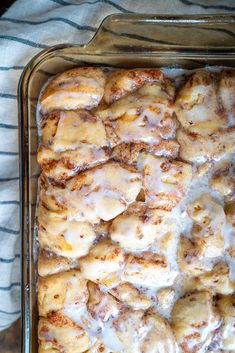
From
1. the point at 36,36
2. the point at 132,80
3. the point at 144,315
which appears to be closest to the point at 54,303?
the point at 144,315

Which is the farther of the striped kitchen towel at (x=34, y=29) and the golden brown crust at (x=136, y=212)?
the striped kitchen towel at (x=34, y=29)

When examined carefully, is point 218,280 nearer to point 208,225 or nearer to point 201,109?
point 208,225

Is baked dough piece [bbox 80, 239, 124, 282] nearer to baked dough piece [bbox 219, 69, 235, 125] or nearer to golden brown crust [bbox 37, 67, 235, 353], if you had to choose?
golden brown crust [bbox 37, 67, 235, 353]

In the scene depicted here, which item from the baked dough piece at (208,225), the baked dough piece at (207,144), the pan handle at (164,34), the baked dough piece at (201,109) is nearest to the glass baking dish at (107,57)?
the pan handle at (164,34)

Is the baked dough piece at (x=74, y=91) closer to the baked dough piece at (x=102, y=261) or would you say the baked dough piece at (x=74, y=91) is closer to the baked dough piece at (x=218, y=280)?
the baked dough piece at (x=102, y=261)

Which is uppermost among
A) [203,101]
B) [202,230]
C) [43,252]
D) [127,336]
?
[203,101]

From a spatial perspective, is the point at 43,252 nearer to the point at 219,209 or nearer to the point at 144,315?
the point at 144,315

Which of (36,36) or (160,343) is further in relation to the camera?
(36,36)

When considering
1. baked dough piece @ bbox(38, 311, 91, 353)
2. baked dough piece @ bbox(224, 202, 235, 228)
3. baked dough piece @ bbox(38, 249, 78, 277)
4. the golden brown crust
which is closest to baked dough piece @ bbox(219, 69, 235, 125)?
the golden brown crust
